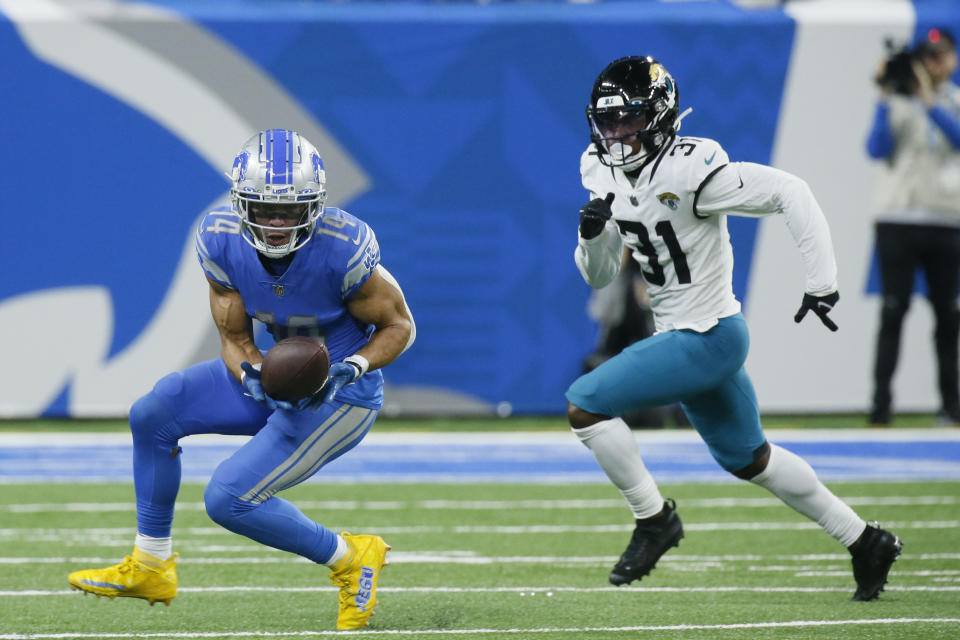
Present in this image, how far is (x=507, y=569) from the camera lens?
16.7 feet

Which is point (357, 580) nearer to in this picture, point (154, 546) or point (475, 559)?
point (154, 546)

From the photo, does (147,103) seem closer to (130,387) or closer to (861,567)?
(130,387)

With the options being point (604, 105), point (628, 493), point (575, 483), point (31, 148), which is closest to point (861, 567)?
point (628, 493)

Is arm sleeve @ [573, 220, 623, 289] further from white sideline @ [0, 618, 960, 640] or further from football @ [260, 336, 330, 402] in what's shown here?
white sideline @ [0, 618, 960, 640]

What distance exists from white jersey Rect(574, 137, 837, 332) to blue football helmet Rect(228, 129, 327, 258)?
891 millimetres

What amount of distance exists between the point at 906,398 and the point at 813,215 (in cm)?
614

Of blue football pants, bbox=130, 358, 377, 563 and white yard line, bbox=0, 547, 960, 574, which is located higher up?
blue football pants, bbox=130, 358, 377, 563

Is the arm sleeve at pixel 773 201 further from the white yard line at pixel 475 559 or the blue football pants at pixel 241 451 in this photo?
the white yard line at pixel 475 559

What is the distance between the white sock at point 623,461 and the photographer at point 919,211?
4.87 m

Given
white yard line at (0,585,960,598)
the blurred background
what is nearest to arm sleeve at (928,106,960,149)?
the blurred background

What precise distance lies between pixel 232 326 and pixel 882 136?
5.58 metres

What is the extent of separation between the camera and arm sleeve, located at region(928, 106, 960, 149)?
8625mm

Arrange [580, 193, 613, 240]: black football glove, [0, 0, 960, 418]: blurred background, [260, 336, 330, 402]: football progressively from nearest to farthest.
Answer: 1. [260, 336, 330, 402]: football
2. [580, 193, 613, 240]: black football glove
3. [0, 0, 960, 418]: blurred background

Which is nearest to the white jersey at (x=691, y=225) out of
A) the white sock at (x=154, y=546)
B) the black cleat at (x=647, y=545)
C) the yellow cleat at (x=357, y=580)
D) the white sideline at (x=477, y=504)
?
the black cleat at (x=647, y=545)
